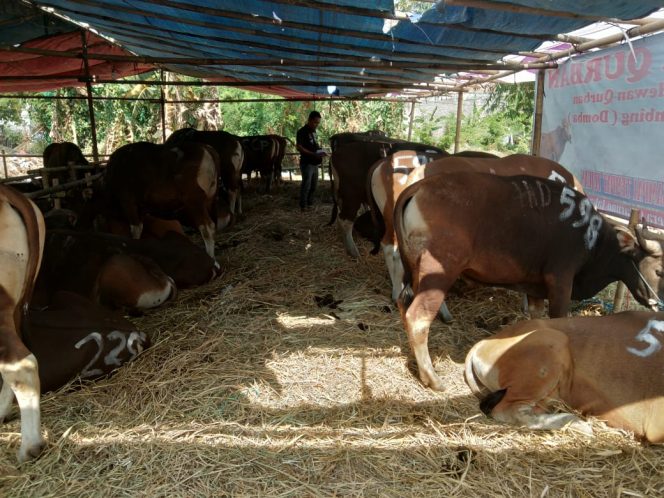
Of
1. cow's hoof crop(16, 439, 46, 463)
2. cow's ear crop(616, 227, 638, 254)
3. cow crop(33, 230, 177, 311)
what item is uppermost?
cow's ear crop(616, 227, 638, 254)

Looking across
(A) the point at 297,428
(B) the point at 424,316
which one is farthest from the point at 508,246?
(A) the point at 297,428

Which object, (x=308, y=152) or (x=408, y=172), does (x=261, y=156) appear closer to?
(x=308, y=152)

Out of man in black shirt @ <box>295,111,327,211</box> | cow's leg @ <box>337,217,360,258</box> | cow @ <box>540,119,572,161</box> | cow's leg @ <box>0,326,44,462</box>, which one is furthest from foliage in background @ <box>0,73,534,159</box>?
cow's leg @ <box>0,326,44,462</box>

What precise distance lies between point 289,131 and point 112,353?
19.8 m

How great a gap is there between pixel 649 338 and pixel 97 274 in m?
4.81

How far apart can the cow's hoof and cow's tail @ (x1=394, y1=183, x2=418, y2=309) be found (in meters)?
2.77

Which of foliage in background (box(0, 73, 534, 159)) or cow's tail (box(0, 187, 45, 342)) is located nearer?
cow's tail (box(0, 187, 45, 342))

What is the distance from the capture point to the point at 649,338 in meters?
3.33

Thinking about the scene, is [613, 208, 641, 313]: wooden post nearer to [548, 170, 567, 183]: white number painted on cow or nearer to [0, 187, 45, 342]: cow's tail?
[548, 170, 567, 183]: white number painted on cow

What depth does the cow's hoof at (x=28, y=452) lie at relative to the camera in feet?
9.90

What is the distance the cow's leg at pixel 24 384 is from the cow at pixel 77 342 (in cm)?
50

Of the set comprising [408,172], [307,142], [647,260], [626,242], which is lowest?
[647,260]

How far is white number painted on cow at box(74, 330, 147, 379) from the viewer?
3912 millimetres

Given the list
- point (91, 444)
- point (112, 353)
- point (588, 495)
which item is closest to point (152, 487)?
point (91, 444)
